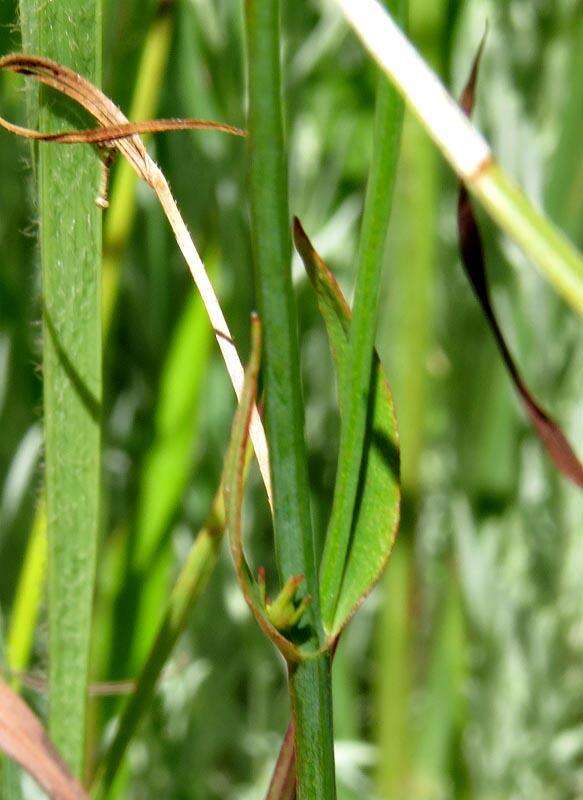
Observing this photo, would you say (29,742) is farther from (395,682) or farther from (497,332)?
(395,682)

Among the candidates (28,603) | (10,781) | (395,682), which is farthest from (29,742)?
(395,682)

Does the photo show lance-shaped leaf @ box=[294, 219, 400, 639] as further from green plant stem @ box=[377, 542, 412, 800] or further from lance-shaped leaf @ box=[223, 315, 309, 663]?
green plant stem @ box=[377, 542, 412, 800]

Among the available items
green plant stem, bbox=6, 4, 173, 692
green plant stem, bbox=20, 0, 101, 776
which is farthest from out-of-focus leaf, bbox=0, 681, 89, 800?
green plant stem, bbox=6, 4, 173, 692

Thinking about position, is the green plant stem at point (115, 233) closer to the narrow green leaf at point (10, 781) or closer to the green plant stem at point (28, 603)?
the green plant stem at point (28, 603)

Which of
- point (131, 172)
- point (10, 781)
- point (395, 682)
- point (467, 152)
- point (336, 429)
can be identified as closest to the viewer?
point (467, 152)

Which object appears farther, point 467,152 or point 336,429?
point 336,429

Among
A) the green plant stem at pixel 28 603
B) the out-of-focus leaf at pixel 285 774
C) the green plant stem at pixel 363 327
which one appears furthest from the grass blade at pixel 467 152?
the green plant stem at pixel 28 603
